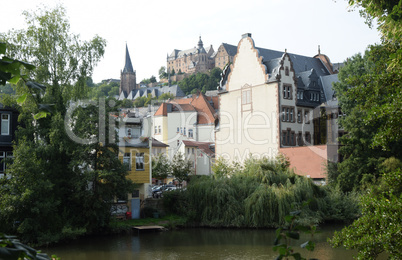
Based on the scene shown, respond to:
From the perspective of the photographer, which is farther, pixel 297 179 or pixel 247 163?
pixel 247 163

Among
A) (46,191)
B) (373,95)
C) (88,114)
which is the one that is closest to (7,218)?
(46,191)

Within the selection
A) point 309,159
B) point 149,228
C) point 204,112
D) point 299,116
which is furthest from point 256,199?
point 204,112

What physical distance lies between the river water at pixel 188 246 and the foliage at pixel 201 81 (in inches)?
4909

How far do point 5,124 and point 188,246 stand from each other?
1642cm

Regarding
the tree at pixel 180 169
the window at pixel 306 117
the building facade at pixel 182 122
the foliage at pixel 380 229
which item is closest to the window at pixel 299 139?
the window at pixel 306 117

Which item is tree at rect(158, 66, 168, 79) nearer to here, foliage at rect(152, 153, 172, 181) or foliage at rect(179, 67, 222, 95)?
foliage at rect(179, 67, 222, 95)

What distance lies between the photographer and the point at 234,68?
5156cm

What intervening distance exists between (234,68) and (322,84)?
424 inches

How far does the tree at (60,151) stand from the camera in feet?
90.9

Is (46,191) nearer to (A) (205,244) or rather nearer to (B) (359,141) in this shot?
(A) (205,244)

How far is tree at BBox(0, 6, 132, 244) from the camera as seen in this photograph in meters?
27.7

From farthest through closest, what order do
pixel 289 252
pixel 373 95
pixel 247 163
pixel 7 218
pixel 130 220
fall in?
pixel 247 163 → pixel 130 220 → pixel 7 218 → pixel 373 95 → pixel 289 252

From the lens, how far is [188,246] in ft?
88.1

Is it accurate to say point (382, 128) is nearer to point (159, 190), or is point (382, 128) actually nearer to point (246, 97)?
point (246, 97)
